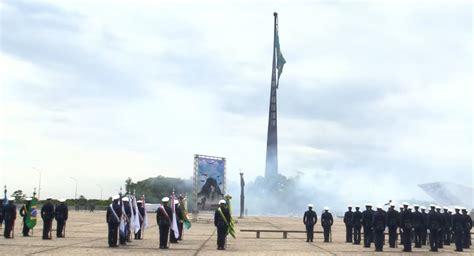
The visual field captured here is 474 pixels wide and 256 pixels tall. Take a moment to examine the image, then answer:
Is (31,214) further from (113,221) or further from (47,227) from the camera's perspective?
(113,221)

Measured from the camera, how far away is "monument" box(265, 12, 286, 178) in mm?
119062

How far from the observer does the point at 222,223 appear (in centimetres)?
2073

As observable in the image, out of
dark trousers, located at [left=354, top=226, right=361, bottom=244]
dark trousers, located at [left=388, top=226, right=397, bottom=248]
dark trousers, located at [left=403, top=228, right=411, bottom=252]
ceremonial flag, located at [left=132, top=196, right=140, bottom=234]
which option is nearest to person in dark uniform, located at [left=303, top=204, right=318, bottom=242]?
dark trousers, located at [left=354, top=226, right=361, bottom=244]

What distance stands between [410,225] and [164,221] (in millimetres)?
9269

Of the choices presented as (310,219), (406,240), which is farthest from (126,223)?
(406,240)

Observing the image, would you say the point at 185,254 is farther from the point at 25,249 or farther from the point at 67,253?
the point at 25,249

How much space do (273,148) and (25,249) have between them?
108770 millimetres

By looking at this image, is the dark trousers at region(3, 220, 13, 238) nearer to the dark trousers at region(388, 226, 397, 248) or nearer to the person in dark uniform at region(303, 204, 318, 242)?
the person in dark uniform at region(303, 204, 318, 242)

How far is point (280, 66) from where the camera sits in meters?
118

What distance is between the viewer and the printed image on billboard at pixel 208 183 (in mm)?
44062

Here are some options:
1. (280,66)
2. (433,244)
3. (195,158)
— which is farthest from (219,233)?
(280,66)

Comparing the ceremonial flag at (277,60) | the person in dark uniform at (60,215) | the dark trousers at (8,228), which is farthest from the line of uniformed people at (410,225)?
the ceremonial flag at (277,60)

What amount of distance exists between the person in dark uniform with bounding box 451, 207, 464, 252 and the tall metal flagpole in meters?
96.5

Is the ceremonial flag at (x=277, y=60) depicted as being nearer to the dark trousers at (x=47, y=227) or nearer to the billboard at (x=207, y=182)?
the billboard at (x=207, y=182)
